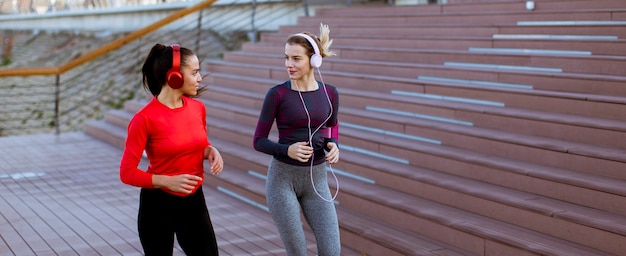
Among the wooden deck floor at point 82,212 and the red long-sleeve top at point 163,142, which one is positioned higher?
the red long-sleeve top at point 163,142

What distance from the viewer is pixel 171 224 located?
12.3 ft

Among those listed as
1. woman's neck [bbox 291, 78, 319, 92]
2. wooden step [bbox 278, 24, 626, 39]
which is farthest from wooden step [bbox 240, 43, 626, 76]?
woman's neck [bbox 291, 78, 319, 92]

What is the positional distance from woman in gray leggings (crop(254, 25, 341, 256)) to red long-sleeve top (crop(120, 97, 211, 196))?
0.55 m

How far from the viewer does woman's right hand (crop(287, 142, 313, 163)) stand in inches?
159

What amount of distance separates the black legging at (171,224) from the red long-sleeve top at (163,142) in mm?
61

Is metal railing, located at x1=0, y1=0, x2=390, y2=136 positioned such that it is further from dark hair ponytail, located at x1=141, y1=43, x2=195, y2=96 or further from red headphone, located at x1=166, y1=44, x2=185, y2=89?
red headphone, located at x1=166, y1=44, x2=185, y2=89

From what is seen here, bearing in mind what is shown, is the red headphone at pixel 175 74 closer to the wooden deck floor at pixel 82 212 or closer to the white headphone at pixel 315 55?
the white headphone at pixel 315 55

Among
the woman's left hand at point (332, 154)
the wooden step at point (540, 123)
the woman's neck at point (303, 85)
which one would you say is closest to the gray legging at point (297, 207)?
the woman's left hand at point (332, 154)

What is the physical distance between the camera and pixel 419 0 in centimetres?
1277

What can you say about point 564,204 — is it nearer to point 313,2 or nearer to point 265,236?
point 265,236

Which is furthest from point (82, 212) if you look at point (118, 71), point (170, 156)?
point (118, 71)

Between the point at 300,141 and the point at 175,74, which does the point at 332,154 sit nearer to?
the point at 300,141

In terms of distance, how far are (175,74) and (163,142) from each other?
298mm

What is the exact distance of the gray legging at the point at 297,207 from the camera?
14.0 feet
